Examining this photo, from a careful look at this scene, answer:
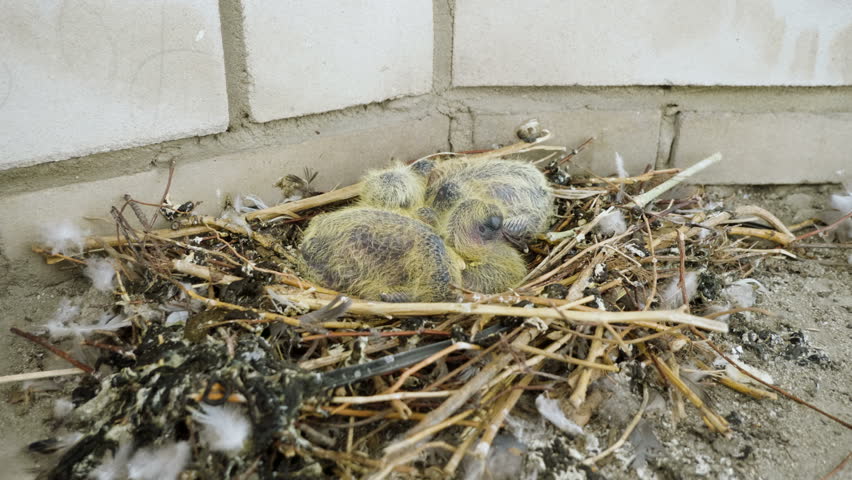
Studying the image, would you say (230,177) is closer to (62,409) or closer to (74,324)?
(74,324)

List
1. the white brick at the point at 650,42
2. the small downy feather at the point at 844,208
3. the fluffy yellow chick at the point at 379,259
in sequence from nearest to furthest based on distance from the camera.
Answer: the fluffy yellow chick at the point at 379,259
the white brick at the point at 650,42
the small downy feather at the point at 844,208

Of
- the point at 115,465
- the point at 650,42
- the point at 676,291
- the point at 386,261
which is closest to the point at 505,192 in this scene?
the point at 386,261

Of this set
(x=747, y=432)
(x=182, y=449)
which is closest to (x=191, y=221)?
(x=182, y=449)

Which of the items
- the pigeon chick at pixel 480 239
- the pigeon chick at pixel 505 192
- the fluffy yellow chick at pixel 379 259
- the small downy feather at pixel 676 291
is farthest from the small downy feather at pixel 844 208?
the fluffy yellow chick at pixel 379 259

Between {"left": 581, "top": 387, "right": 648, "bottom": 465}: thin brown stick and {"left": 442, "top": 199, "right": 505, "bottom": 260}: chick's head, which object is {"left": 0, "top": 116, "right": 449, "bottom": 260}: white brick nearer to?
{"left": 442, "top": 199, "right": 505, "bottom": 260}: chick's head

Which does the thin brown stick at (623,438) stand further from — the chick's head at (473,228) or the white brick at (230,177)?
the white brick at (230,177)

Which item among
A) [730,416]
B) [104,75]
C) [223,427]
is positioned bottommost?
[730,416]
